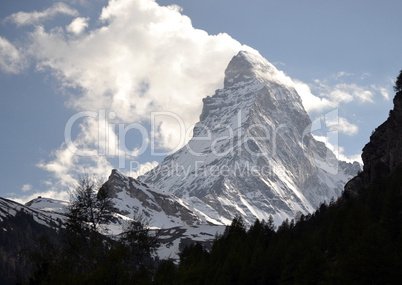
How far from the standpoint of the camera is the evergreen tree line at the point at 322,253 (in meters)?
51.3

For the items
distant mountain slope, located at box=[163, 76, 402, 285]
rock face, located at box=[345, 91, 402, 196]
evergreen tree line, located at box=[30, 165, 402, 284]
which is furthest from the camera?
rock face, located at box=[345, 91, 402, 196]

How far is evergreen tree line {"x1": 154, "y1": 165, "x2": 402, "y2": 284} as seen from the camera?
5131 centimetres

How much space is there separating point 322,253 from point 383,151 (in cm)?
4806

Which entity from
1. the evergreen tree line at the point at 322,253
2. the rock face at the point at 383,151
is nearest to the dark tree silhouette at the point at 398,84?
the rock face at the point at 383,151

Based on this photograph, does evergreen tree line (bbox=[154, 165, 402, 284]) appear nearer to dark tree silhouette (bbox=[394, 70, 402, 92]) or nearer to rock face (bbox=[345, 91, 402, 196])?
rock face (bbox=[345, 91, 402, 196])

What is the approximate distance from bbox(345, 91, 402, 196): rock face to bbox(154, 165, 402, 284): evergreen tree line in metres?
12.9

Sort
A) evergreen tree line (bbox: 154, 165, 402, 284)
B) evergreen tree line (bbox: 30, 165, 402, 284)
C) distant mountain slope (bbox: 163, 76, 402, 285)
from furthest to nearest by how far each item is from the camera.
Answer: distant mountain slope (bbox: 163, 76, 402, 285), evergreen tree line (bbox: 154, 165, 402, 284), evergreen tree line (bbox: 30, 165, 402, 284)

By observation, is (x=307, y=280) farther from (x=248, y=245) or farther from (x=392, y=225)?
(x=248, y=245)

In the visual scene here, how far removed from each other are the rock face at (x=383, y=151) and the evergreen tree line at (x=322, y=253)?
12.9 meters

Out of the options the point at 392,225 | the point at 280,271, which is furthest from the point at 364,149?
the point at 392,225

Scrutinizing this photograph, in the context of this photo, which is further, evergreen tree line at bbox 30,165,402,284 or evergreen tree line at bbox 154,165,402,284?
evergreen tree line at bbox 154,165,402,284

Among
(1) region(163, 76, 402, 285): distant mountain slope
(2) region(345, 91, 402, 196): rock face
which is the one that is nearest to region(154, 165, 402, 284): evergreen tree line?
(1) region(163, 76, 402, 285): distant mountain slope

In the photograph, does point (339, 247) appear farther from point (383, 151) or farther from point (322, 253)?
point (383, 151)

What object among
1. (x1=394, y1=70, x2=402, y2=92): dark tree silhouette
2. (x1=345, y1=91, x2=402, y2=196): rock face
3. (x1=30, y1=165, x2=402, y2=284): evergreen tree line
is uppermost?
(x1=394, y1=70, x2=402, y2=92): dark tree silhouette
